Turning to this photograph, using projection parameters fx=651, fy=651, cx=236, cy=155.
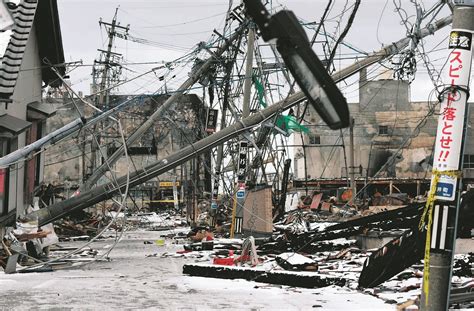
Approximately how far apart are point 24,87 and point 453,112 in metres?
21.3

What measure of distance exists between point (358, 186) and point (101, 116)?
44.1 m

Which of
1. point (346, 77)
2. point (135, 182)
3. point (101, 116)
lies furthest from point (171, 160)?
point (346, 77)

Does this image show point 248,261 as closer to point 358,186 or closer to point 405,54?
point 405,54

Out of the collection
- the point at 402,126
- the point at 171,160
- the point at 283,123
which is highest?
the point at 402,126

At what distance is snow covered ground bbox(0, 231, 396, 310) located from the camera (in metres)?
9.75

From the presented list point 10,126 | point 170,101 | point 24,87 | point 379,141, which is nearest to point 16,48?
point 10,126

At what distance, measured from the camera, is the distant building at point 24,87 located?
18750 millimetres

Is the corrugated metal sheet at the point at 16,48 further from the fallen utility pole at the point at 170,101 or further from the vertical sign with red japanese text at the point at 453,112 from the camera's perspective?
the vertical sign with red japanese text at the point at 453,112

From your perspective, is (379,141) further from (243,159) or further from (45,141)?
(45,141)

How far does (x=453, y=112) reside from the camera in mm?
5359

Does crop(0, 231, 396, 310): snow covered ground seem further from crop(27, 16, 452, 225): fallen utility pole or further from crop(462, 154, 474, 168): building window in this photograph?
crop(462, 154, 474, 168): building window

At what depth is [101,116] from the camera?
64.5 feet

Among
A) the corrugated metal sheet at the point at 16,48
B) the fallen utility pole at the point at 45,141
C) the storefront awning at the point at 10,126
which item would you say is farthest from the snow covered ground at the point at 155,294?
the corrugated metal sheet at the point at 16,48

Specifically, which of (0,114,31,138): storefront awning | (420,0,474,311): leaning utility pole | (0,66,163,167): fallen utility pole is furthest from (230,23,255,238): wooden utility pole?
(420,0,474,311): leaning utility pole
